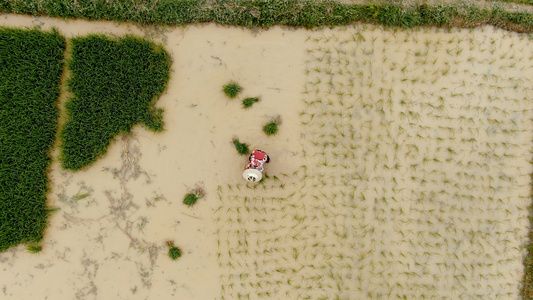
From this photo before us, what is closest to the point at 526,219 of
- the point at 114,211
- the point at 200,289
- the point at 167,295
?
the point at 200,289

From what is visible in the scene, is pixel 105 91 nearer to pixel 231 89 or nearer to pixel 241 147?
pixel 231 89

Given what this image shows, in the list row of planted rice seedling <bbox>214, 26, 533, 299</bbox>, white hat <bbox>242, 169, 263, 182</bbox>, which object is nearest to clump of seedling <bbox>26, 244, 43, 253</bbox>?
row of planted rice seedling <bbox>214, 26, 533, 299</bbox>

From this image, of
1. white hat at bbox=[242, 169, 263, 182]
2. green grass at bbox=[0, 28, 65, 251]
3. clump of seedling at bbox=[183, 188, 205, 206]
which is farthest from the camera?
clump of seedling at bbox=[183, 188, 205, 206]

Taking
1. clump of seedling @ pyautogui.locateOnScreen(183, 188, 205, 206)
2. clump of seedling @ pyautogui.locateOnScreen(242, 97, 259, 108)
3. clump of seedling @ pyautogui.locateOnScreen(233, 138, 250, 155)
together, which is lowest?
clump of seedling @ pyautogui.locateOnScreen(183, 188, 205, 206)

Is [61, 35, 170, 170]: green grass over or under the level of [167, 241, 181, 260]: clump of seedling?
over

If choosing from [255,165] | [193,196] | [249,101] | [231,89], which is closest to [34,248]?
[193,196]

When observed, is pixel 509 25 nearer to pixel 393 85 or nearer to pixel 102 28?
pixel 393 85

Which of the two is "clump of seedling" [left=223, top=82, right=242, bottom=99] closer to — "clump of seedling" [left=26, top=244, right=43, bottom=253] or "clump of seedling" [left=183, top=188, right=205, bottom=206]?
"clump of seedling" [left=183, top=188, right=205, bottom=206]
